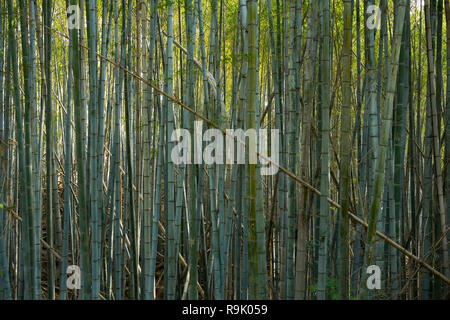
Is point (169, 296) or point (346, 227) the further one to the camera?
point (169, 296)

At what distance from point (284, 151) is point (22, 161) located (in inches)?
54.8

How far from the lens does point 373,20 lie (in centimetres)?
260

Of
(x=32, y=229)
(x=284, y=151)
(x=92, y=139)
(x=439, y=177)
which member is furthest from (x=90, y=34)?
(x=439, y=177)

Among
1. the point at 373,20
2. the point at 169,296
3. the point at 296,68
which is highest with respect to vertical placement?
the point at 373,20

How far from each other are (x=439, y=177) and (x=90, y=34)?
6.32ft

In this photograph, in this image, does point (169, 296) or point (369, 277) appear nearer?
point (369, 277)

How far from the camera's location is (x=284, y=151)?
2.88 metres
